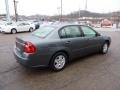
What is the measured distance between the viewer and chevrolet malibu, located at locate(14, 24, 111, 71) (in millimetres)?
3898

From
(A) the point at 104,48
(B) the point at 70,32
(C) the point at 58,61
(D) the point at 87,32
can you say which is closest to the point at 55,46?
(C) the point at 58,61

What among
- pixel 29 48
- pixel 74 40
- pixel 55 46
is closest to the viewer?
pixel 29 48

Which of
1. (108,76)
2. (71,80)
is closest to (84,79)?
(71,80)

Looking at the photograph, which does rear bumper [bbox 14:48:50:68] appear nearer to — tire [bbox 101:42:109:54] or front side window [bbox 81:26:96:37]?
front side window [bbox 81:26:96:37]

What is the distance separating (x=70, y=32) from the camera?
4.77m

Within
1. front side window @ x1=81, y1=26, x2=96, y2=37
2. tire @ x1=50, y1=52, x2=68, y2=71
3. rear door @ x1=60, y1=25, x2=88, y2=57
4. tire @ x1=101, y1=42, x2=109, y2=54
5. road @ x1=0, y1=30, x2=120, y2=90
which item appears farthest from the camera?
tire @ x1=101, y1=42, x2=109, y2=54

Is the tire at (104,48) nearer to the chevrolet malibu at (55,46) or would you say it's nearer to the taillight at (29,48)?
the chevrolet malibu at (55,46)

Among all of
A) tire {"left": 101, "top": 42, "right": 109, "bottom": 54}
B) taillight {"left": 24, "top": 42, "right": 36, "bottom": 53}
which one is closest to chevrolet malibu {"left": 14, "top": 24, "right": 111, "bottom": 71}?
taillight {"left": 24, "top": 42, "right": 36, "bottom": 53}

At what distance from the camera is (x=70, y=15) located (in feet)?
184

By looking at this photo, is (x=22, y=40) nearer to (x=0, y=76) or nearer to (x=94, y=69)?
(x=0, y=76)

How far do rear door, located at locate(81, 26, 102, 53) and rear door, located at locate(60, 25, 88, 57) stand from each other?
0.79 ft

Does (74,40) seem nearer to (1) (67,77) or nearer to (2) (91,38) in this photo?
(2) (91,38)

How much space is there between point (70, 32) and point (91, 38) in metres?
1.09

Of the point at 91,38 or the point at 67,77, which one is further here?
the point at 91,38
